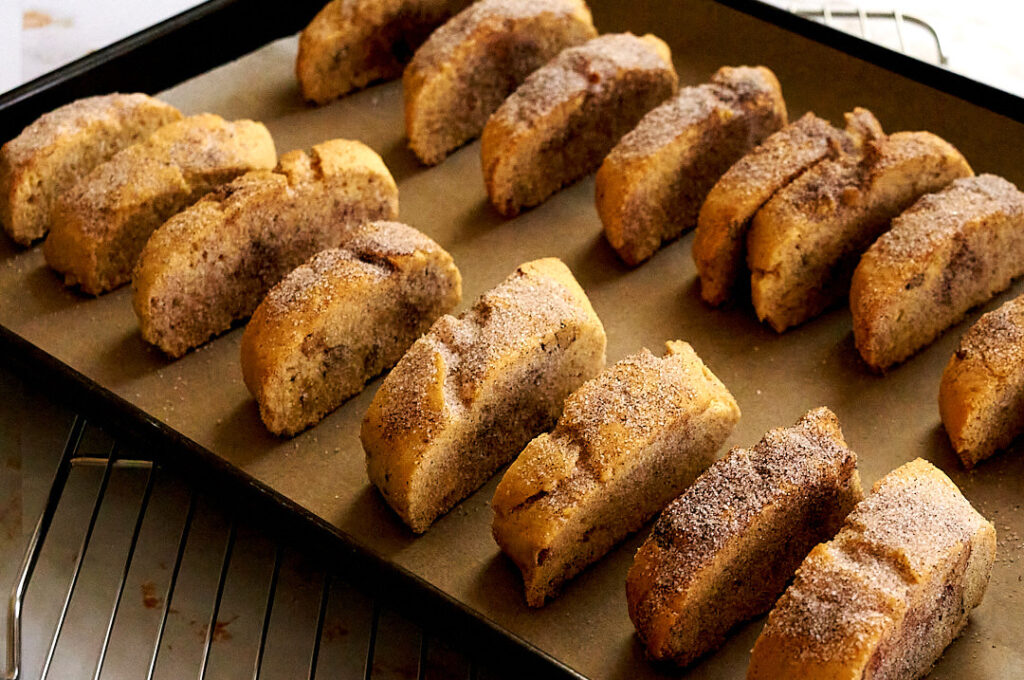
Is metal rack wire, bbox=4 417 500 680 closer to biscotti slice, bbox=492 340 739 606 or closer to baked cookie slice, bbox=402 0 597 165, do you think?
biscotti slice, bbox=492 340 739 606

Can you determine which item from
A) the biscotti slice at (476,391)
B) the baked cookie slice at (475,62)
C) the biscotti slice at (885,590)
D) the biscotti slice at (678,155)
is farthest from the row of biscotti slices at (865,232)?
the baked cookie slice at (475,62)

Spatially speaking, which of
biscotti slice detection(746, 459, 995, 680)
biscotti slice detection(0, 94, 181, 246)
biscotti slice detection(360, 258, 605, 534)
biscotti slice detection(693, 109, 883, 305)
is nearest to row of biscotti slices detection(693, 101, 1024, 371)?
biscotti slice detection(693, 109, 883, 305)

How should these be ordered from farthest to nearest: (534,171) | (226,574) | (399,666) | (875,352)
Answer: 1. (534,171)
2. (875,352)
3. (226,574)
4. (399,666)

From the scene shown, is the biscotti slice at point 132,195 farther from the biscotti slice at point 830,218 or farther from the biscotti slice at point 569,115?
the biscotti slice at point 830,218

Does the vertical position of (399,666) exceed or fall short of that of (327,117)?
it falls short

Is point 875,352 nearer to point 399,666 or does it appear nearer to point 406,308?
point 406,308

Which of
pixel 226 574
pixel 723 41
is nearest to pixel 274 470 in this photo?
pixel 226 574
